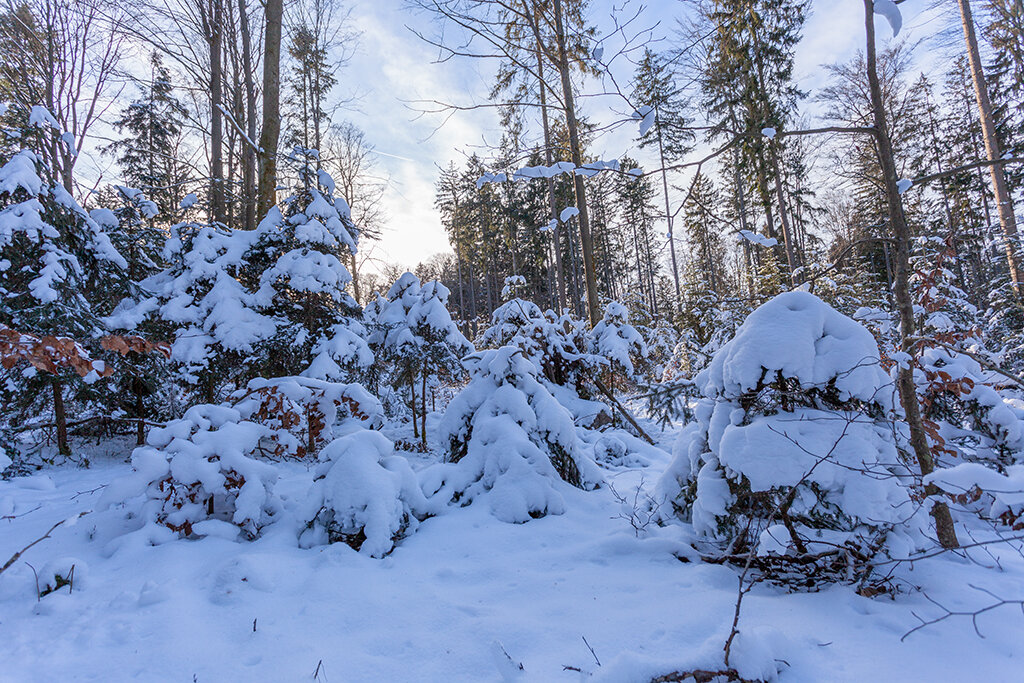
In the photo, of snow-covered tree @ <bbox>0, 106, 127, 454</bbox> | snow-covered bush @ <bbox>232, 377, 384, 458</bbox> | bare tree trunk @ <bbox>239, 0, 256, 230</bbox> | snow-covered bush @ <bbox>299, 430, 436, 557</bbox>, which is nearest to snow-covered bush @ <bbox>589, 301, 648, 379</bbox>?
snow-covered bush @ <bbox>232, 377, 384, 458</bbox>

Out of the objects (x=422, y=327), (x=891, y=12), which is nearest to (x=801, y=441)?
(x=891, y=12)

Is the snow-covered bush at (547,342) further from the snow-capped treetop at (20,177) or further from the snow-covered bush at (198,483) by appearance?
the snow-capped treetop at (20,177)

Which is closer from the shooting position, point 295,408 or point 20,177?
point 295,408

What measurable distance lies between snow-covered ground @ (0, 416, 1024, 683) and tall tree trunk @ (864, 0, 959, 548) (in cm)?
29

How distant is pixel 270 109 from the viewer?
7.02 meters

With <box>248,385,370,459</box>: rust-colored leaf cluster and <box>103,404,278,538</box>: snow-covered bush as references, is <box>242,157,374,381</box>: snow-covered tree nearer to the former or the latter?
<box>248,385,370,459</box>: rust-colored leaf cluster

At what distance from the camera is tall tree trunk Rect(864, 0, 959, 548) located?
2.16 metres

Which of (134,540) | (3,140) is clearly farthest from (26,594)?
(3,140)

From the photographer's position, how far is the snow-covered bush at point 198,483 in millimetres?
2818

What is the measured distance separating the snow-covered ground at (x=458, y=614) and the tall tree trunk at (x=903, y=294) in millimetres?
292

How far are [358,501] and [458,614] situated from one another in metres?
1.15

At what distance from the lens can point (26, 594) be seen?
220 centimetres

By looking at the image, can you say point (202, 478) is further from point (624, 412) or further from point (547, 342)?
point (624, 412)

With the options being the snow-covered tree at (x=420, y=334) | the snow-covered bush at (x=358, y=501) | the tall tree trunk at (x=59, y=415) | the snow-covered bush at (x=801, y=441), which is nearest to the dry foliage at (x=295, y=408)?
the snow-covered bush at (x=358, y=501)
